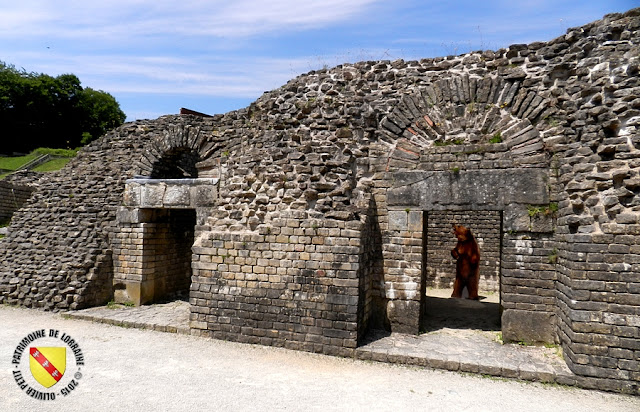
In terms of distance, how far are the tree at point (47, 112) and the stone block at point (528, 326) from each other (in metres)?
34.5

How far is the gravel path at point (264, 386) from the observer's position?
425 centimetres

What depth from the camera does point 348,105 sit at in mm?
6676

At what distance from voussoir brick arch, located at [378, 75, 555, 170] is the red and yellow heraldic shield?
209 inches

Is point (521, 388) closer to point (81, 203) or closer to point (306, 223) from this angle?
point (306, 223)


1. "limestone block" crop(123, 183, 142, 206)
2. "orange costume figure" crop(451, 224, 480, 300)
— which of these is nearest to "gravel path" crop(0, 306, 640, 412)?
"limestone block" crop(123, 183, 142, 206)

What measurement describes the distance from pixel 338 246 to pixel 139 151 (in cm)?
616

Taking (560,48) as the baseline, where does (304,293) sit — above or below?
below

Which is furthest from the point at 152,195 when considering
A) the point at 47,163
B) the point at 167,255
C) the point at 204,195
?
the point at 47,163

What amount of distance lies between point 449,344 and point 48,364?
539 centimetres

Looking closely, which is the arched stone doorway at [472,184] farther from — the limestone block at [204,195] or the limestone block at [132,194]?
the limestone block at [132,194]

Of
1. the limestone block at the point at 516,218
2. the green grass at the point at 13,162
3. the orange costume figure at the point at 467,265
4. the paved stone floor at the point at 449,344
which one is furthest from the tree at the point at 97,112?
the limestone block at the point at 516,218

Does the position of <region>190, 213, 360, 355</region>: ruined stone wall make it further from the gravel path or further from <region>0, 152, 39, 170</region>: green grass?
<region>0, 152, 39, 170</region>: green grass

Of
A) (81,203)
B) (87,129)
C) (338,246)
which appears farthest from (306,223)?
(87,129)

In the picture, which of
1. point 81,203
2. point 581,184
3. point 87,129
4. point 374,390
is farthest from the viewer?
point 87,129
